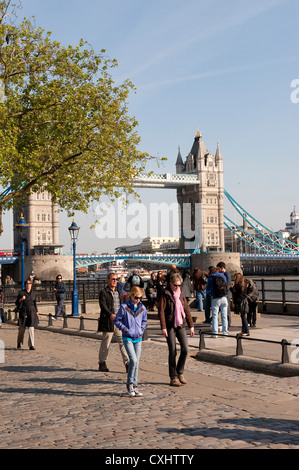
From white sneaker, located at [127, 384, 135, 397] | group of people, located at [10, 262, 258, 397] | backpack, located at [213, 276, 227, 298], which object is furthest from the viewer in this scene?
backpack, located at [213, 276, 227, 298]

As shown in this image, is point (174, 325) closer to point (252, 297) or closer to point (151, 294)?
point (252, 297)

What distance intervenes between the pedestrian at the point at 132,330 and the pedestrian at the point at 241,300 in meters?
4.71

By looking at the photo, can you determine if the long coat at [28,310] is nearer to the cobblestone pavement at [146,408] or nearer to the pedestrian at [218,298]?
the cobblestone pavement at [146,408]

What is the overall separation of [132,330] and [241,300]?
505 cm

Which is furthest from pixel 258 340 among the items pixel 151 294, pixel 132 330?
pixel 151 294

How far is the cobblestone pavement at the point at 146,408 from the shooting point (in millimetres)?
5996

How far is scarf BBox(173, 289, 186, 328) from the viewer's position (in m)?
8.92

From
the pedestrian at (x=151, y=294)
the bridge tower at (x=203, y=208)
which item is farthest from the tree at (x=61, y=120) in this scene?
the bridge tower at (x=203, y=208)

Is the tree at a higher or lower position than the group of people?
higher

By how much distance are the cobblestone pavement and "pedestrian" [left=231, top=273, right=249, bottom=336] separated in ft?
6.68

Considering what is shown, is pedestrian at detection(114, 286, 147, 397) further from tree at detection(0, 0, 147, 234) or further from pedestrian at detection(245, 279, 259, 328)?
tree at detection(0, 0, 147, 234)

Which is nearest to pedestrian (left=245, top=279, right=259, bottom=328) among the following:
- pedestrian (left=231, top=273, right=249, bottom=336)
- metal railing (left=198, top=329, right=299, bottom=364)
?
pedestrian (left=231, top=273, right=249, bottom=336)

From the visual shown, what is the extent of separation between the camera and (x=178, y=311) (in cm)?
896
